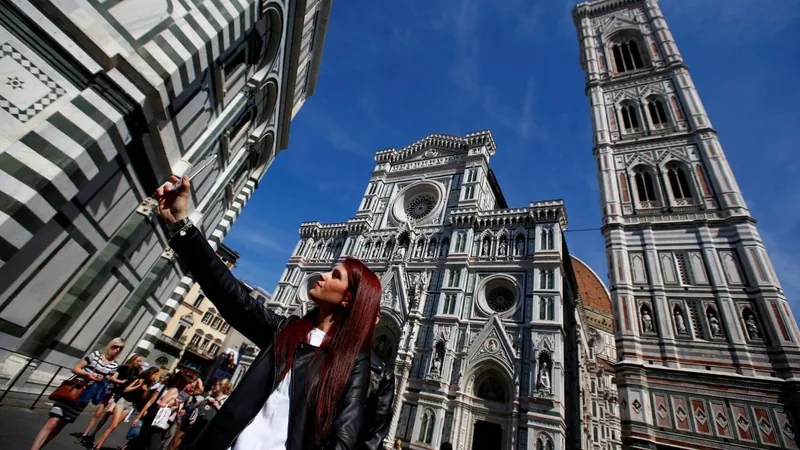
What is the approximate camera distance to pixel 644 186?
18.1 metres

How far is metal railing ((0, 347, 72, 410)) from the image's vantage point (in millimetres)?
5801

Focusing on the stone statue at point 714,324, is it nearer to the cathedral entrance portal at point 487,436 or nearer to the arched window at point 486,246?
the cathedral entrance portal at point 487,436

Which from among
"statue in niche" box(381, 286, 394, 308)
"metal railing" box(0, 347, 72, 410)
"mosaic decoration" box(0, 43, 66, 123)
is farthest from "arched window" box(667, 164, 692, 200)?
"metal railing" box(0, 347, 72, 410)

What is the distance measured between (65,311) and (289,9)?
28.3 ft

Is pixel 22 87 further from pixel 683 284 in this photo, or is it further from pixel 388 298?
pixel 683 284

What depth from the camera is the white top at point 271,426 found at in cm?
145

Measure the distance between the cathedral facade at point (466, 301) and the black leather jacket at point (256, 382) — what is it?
16278 mm

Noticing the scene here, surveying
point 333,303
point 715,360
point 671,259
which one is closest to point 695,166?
point 671,259

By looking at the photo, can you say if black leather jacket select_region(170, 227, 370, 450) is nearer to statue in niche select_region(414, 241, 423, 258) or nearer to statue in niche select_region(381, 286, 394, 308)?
statue in niche select_region(381, 286, 394, 308)

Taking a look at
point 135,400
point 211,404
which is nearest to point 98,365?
point 135,400

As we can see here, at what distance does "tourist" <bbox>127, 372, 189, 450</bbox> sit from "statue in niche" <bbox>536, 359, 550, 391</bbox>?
1452cm

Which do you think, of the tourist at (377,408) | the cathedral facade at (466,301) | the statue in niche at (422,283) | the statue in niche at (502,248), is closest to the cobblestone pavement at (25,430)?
the tourist at (377,408)

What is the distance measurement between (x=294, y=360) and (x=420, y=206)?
2645 cm

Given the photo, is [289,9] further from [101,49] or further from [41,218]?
[41,218]
